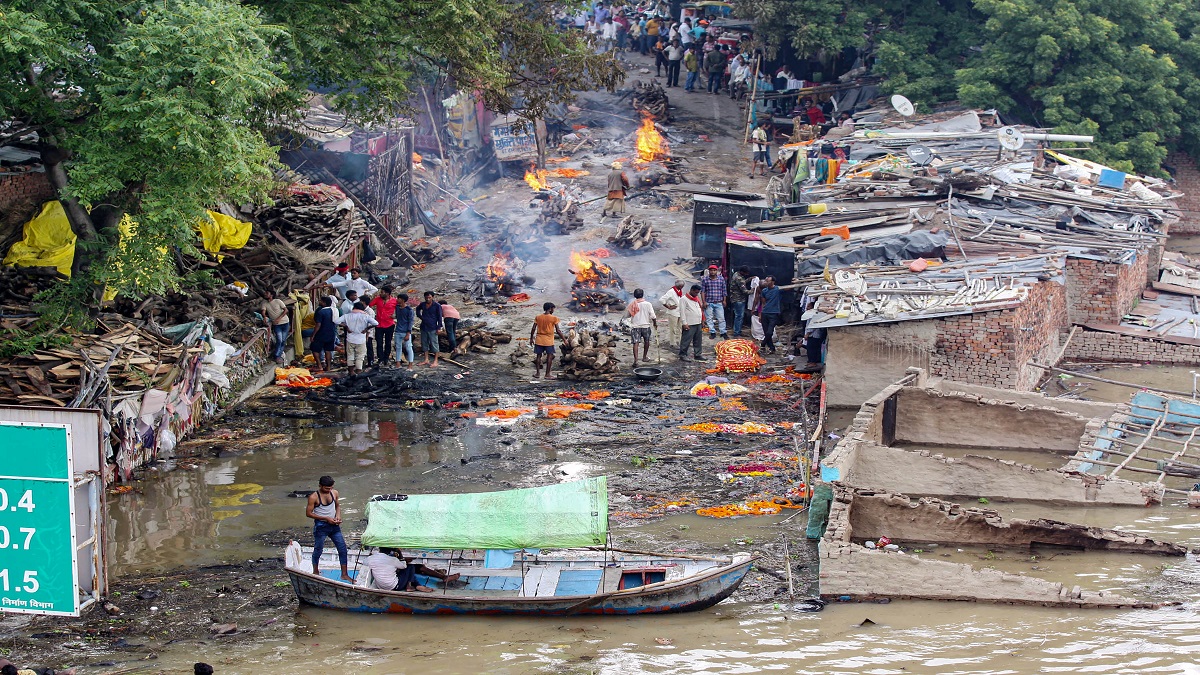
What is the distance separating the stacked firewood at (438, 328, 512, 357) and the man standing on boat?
8.72 meters

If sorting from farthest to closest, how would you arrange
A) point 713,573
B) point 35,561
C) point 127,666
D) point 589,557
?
point 589,557
point 713,573
point 127,666
point 35,561

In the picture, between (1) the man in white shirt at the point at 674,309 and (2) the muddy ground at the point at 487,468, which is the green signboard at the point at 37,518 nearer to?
(2) the muddy ground at the point at 487,468

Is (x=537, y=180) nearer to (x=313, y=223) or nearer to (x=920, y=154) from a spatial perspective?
(x=313, y=223)

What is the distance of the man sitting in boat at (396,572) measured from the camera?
36.2 ft

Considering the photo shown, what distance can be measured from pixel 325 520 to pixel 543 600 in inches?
82.8

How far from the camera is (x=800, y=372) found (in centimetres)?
1889

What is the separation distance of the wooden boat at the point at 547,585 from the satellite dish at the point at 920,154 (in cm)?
1500

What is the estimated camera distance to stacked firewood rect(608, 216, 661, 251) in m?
25.4

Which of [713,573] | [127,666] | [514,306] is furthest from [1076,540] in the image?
[514,306]

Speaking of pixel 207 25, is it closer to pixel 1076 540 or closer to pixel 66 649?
pixel 66 649

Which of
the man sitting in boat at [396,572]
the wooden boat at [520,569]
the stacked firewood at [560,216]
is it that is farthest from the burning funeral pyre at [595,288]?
the man sitting in boat at [396,572]

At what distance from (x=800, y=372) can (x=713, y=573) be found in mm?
8574

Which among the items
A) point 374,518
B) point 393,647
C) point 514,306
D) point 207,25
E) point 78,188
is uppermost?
point 207,25

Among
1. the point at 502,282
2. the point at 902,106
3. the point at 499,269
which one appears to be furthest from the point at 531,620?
the point at 902,106
